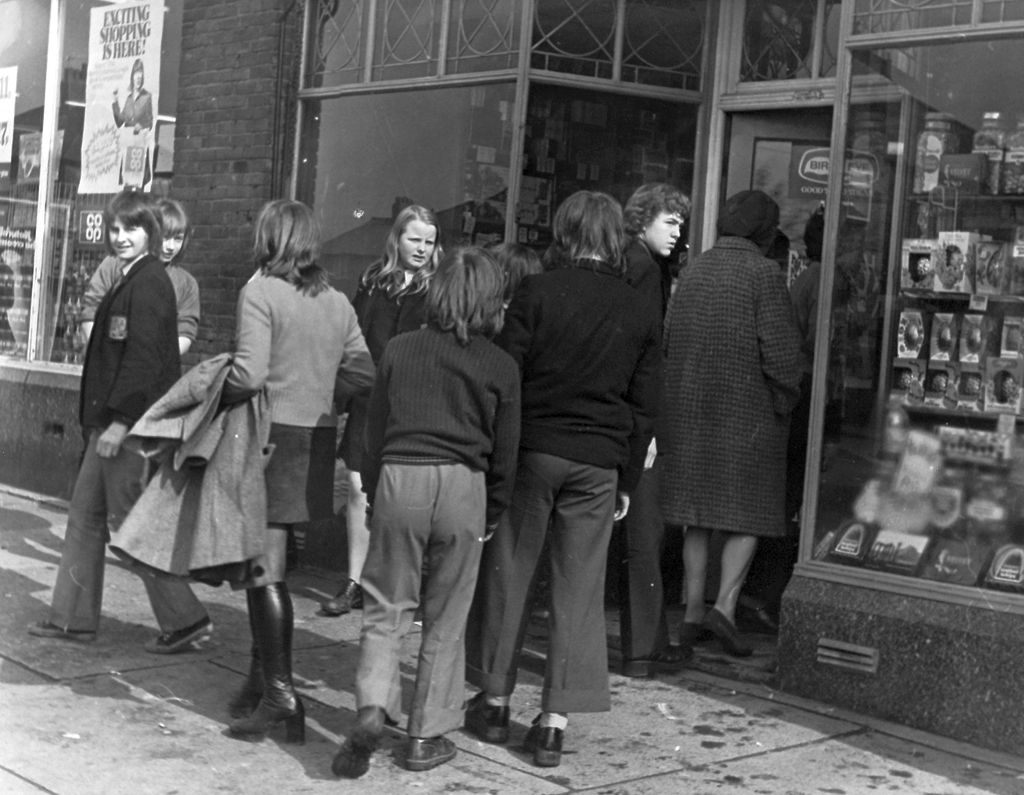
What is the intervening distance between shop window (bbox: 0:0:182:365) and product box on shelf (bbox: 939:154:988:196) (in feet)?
17.7

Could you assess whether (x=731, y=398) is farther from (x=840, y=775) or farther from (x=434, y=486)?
(x=434, y=486)

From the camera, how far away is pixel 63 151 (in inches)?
438

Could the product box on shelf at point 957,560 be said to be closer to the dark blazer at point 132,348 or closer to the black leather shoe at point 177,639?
the black leather shoe at point 177,639

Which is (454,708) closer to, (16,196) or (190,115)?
(190,115)

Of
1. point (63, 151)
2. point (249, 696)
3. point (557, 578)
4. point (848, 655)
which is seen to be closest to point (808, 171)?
point (848, 655)

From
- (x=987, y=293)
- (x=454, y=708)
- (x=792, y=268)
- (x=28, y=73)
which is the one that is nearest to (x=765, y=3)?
(x=792, y=268)

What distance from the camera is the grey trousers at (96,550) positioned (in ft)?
21.1

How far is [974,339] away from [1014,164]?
2.26 feet

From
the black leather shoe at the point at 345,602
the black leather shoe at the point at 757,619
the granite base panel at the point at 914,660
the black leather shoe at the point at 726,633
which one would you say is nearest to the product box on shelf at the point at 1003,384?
the granite base panel at the point at 914,660

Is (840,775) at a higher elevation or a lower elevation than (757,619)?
lower

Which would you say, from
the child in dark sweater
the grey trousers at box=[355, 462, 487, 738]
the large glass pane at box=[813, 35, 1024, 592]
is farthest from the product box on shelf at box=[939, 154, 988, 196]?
the grey trousers at box=[355, 462, 487, 738]

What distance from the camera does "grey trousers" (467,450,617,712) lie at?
527cm

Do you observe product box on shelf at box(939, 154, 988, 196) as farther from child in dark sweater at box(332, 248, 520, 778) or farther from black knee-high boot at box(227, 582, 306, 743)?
black knee-high boot at box(227, 582, 306, 743)

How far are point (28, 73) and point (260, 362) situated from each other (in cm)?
715
